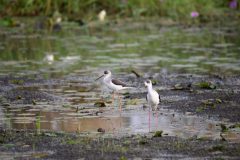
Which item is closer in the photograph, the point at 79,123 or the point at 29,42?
the point at 79,123

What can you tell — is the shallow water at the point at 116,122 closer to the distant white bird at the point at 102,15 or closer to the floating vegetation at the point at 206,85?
the floating vegetation at the point at 206,85

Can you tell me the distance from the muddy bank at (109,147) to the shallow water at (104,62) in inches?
22.7

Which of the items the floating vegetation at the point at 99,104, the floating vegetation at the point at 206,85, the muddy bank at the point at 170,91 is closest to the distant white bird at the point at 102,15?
the muddy bank at the point at 170,91

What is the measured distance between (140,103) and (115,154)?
161 inches

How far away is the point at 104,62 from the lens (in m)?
18.1

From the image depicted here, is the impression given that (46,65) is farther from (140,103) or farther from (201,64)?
(140,103)

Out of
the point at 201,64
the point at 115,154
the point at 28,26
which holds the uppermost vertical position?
the point at 28,26

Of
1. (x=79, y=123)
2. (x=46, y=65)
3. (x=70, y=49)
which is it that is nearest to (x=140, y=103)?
(x=79, y=123)

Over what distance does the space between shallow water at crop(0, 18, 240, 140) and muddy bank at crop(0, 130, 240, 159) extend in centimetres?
58

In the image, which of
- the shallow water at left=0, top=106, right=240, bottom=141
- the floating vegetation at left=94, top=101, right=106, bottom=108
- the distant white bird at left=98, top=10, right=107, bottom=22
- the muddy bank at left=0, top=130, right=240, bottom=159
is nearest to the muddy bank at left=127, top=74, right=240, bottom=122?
the shallow water at left=0, top=106, right=240, bottom=141

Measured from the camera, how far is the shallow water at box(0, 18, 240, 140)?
36.0ft

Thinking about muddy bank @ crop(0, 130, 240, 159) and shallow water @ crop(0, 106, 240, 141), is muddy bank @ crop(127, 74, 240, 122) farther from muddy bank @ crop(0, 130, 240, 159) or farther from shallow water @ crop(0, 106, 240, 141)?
muddy bank @ crop(0, 130, 240, 159)

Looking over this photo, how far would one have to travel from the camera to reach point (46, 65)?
58.4 feet

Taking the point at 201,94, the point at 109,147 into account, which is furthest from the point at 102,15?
the point at 109,147
